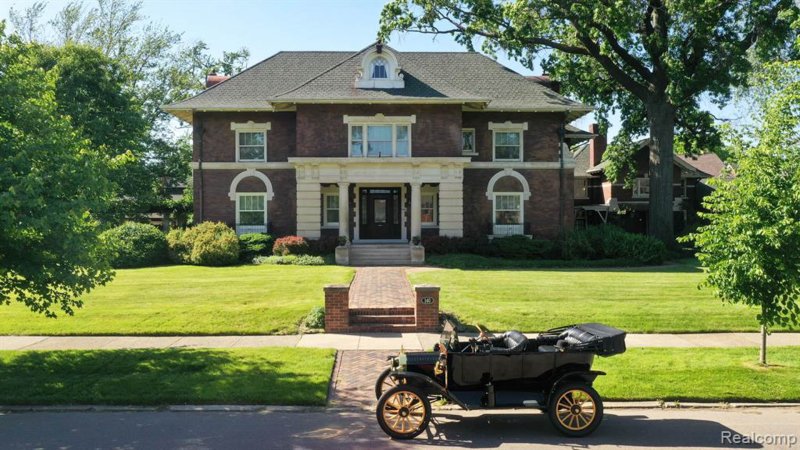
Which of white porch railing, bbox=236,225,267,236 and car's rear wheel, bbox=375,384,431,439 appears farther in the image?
white porch railing, bbox=236,225,267,236

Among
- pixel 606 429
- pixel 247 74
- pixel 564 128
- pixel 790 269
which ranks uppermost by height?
pixel 247 74

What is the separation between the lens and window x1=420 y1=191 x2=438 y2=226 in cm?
2984

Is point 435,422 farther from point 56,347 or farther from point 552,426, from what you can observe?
point 56,347

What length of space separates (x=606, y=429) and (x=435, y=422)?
7.30 feet

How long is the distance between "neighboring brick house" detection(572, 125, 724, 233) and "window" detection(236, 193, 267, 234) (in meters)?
22.2

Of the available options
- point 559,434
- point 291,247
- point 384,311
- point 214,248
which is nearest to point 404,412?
point 559,434

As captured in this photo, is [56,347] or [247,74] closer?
[56,347]

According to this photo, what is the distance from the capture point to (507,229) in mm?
29578

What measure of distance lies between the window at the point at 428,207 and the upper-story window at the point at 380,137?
109 inches

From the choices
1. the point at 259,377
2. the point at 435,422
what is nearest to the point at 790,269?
the point at 435,422

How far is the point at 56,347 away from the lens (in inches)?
483

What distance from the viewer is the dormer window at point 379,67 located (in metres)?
28.4

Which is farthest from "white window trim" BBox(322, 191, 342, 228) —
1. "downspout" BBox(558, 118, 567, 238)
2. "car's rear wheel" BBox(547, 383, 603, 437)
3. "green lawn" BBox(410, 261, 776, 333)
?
"car's rear wheel" BBox(547, 383, 603, 437)

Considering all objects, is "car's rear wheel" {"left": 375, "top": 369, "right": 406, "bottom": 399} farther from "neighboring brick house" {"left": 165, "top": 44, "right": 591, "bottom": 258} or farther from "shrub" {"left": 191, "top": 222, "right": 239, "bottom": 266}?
"neighboring brick house" {"left": 165, "top": 44, "right": 591, "bottom": 258}
